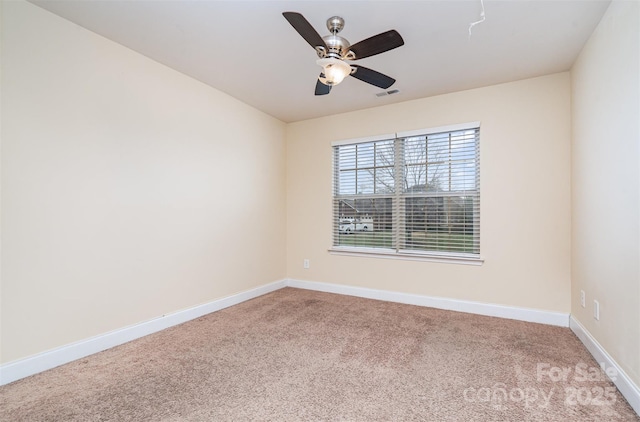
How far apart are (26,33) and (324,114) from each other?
3.01 m

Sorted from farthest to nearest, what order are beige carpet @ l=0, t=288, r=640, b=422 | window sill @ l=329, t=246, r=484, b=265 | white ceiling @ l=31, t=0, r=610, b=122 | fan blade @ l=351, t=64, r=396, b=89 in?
1. window sill @ l=329, t=246, r=484, b=265
2. fan blade @ l=351, t=64, r=396, b=89
3. white ceiling @ l=31, t=0, r=610, b=122
4. beige carpet @ l=0, t=288, r=640, b=422

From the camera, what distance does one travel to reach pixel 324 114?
13.5 feet

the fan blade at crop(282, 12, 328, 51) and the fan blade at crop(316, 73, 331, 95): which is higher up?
the fan blade at crop(282, 12, 328, 51)

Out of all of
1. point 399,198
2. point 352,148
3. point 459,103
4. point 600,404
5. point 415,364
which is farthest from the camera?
point 352,148

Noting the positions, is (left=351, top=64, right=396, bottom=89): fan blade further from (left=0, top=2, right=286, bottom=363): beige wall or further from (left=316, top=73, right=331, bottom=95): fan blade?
(left=0, top=2, right=286, bottom=363): beige wall

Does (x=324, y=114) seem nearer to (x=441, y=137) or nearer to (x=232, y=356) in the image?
(x=441, y=137)

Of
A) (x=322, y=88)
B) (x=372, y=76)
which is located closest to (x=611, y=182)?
(x=372, y=76)

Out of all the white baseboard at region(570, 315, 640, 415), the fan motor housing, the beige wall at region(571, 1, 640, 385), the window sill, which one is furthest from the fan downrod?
the white baseboard at region(570, 315, 640, 415)

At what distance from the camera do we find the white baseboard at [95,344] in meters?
1.92

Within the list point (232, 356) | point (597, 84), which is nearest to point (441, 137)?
point (597, 84)

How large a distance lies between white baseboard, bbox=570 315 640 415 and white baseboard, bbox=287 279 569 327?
212 mm

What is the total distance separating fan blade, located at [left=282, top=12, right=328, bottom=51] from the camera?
63.4 inches

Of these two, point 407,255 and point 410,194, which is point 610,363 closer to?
point 407,255

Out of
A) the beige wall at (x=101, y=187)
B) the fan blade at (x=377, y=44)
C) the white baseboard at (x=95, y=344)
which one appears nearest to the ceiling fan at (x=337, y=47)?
the fan blade at (x=377, y=44)
